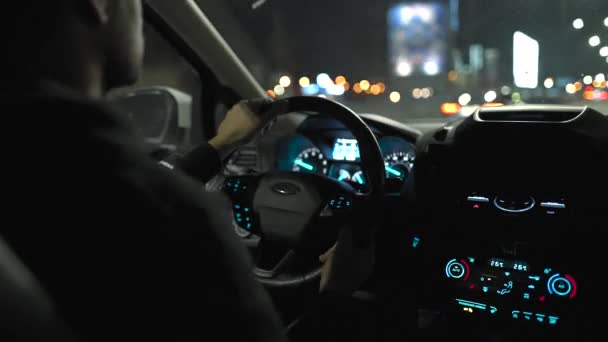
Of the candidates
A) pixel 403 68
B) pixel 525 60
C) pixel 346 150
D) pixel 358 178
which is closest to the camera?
pixel 525 60

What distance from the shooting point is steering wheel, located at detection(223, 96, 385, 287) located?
2.94 m

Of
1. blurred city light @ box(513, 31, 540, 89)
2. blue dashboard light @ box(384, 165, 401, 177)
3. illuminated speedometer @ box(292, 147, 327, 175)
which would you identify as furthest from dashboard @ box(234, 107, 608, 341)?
illuminated speedometer @ box(292, 147, 327, 175)

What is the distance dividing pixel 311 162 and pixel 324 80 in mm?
884

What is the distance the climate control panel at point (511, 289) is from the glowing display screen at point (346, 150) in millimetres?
1311

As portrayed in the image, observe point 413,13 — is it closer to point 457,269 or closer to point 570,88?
point 570,88

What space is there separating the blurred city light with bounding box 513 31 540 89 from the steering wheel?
3.76 feet

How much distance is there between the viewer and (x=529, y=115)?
9.36 feet

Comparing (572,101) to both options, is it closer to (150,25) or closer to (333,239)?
(333,239)

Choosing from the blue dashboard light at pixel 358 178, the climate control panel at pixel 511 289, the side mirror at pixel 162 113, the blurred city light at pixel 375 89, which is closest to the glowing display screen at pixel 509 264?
the climate control panel at pixel 511 289

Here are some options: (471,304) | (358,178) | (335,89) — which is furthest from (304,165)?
(471,304)

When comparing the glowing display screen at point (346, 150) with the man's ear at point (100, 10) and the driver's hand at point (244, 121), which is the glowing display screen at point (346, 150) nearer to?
the driver's hand at point (244, 121)

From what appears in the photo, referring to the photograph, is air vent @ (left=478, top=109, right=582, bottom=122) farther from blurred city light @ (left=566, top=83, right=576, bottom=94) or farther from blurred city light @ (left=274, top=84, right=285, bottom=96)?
blurred city light @ (left=274, top=84, right=285, bottom=96)

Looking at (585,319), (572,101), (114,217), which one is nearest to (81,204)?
(114,217)

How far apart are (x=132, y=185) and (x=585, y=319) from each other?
2302 millimetres
